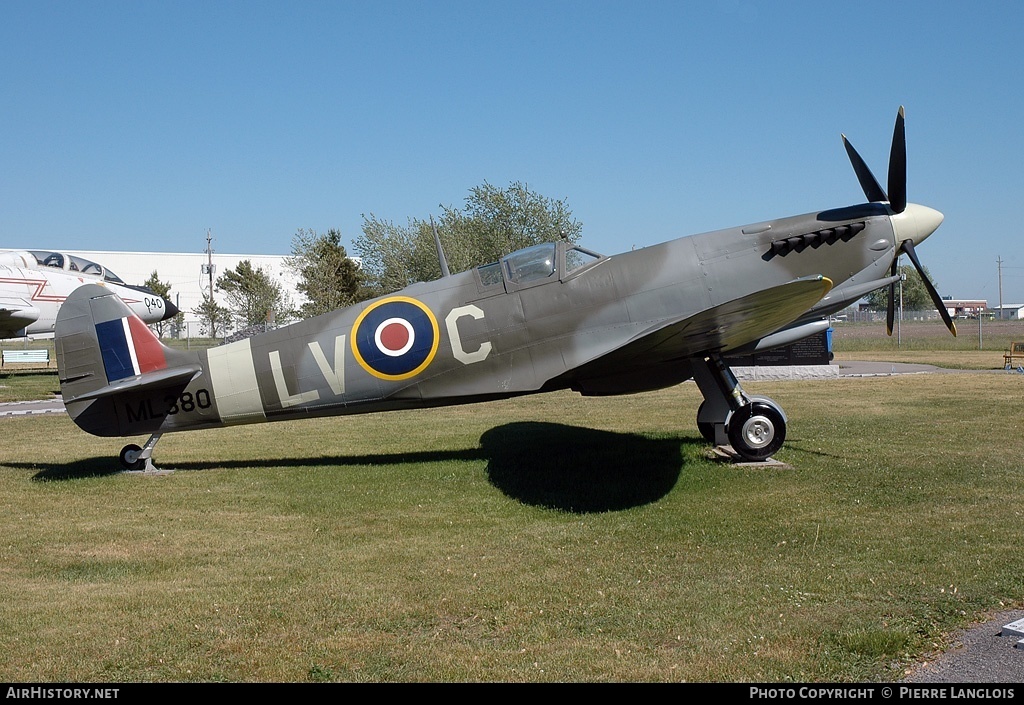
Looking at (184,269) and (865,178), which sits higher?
(184,269)

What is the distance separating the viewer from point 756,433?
8.98m

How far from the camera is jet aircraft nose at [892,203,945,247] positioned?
8867 millimetres

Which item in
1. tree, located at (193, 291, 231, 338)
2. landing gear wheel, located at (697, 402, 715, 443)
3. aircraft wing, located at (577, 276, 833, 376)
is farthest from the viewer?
tree, located at (193, 291, 231, 338)

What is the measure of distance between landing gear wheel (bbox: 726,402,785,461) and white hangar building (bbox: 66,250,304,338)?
6559cm

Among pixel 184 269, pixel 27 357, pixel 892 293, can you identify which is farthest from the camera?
pixel 184 269

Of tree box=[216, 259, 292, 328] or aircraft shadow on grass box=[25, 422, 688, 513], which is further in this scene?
tree box=[216, 259, 292, 328]

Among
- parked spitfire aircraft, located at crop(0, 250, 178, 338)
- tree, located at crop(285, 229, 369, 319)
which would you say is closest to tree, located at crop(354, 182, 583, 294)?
tree, located at crop(285, 229, 369, 319)

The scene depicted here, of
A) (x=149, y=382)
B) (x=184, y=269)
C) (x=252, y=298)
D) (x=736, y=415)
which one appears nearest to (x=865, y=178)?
(x=736, y=415)

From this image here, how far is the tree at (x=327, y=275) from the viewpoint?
133 feet

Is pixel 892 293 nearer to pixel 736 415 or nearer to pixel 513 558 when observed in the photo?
pixel 736 415

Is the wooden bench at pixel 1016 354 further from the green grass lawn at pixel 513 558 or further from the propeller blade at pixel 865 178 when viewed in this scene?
the propeller blade at pixel 865 178

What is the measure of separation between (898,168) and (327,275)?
3479 centimetres

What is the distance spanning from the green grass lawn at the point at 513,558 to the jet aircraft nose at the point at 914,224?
2.58 meters

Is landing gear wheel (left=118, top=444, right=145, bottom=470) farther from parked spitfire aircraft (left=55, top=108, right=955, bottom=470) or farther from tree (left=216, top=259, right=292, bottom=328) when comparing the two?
tree (left=216, top=259, right=292, bottom=328)
